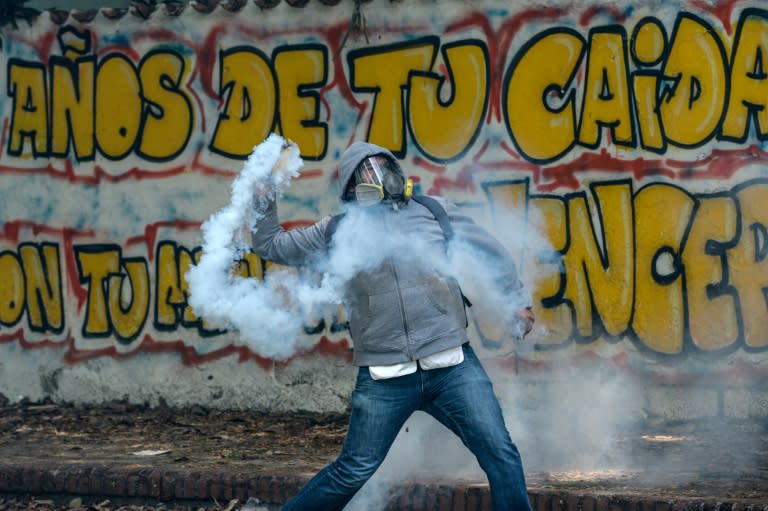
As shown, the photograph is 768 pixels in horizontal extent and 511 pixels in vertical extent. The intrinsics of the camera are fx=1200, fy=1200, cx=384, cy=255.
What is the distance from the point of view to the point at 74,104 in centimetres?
973

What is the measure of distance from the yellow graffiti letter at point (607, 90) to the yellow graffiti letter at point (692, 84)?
260 millimetres

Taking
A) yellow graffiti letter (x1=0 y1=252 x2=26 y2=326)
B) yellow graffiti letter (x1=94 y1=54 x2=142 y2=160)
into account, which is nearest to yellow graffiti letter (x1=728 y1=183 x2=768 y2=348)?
yellow graffiti letter (x1=94 y1=54 x2=142 y2=160)

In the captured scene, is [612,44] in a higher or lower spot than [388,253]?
higher

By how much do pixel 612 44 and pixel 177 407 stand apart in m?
4.34

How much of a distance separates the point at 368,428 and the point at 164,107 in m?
4.85

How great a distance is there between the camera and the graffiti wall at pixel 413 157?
8.07 m

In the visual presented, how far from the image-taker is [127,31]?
31.3 feet

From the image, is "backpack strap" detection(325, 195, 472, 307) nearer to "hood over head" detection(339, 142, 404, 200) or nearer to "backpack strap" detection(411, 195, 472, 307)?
"backpack strap" detection(411, 195, 472, 307)

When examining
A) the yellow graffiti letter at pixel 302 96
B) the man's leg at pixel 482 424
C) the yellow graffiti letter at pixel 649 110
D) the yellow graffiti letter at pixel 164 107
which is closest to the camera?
the man's leg at pixel 482 424

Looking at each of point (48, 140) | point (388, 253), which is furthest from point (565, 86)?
point (48, 140)

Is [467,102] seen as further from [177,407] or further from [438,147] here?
[177,407]

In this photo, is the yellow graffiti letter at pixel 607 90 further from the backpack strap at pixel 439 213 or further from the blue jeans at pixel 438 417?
the blue jeans at pixel 438 417

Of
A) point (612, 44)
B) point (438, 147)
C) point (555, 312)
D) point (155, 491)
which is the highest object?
point (612, 44)

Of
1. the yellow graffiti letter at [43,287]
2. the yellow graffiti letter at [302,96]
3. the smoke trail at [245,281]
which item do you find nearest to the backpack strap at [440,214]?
the smoke trail at [245,281]
